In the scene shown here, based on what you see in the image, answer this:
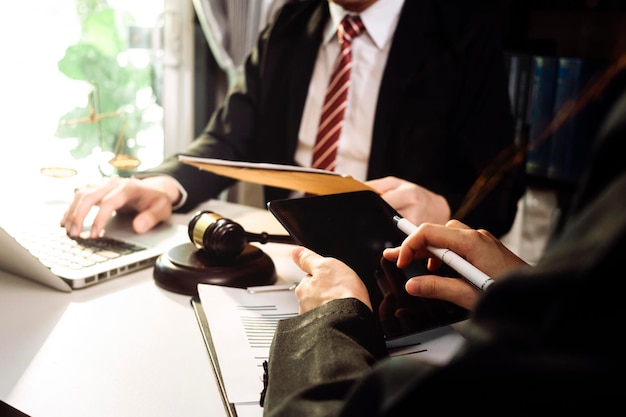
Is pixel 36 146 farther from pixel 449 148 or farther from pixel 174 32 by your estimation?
pixel 449 148

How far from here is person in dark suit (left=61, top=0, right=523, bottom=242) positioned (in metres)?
1.49

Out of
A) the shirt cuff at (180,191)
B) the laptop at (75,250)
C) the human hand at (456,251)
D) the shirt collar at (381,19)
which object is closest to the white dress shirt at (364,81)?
the shirt collar at (381,19)

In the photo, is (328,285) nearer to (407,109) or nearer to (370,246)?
(370,246)

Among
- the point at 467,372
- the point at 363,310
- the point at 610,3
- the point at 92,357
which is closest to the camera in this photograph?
Result: the point at 467,372

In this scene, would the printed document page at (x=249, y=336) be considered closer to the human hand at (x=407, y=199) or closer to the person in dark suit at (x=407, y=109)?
the human hand at (x=407, y=199)

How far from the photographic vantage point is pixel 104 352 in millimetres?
773

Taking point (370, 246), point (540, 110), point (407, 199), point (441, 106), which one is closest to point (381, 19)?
point (441, 106)

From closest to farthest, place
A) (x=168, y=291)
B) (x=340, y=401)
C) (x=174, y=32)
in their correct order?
(x=340, y=401), (x=168, y=291), (x=174, y=32)

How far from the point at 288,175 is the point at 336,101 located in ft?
2.23

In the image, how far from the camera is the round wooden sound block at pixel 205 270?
0.94 m

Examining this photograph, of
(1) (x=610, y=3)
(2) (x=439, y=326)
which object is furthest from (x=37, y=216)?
(1) (x=610, y=3)

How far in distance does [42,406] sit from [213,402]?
0.57ft

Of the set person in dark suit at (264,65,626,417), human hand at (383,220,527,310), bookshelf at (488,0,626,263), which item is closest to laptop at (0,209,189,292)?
human hand at (383,220,527,310)

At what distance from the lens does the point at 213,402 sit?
674 mm
